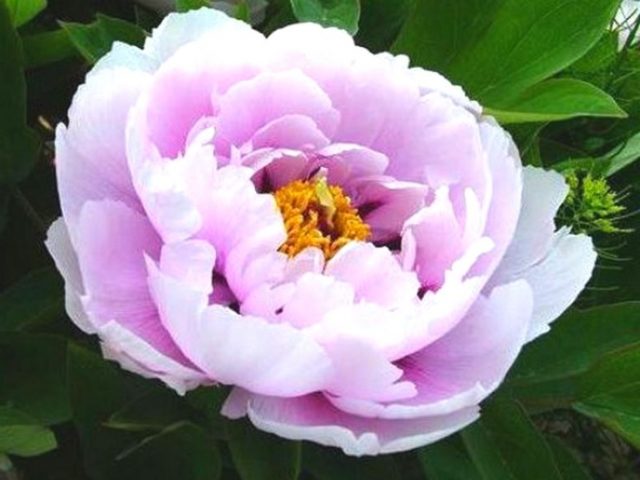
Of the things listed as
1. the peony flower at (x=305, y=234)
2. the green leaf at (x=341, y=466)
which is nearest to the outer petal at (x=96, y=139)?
the peony flower at (x=305, y=234)

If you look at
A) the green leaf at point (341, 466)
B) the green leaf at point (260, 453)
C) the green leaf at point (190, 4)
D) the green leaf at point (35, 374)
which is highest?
the green leaf at point (190, 4)

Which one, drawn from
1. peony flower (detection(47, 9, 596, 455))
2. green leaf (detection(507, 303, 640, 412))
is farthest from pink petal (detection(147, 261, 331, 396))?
green leaf (detection(507, 303, 640, 412))

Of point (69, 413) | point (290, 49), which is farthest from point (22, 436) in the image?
point (290, 49)

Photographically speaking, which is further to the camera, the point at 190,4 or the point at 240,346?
the point at 190,4

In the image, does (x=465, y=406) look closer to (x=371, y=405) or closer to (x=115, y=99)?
(x=371, y=405)

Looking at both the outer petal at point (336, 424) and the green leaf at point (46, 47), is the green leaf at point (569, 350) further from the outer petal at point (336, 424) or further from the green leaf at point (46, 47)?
the green leaf at point (46, 47)

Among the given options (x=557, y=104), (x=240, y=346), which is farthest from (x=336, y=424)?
(x=557, y=104)

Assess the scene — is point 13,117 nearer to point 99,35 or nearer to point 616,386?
point 99,35

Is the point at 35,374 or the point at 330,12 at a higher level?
the point at 330,12
